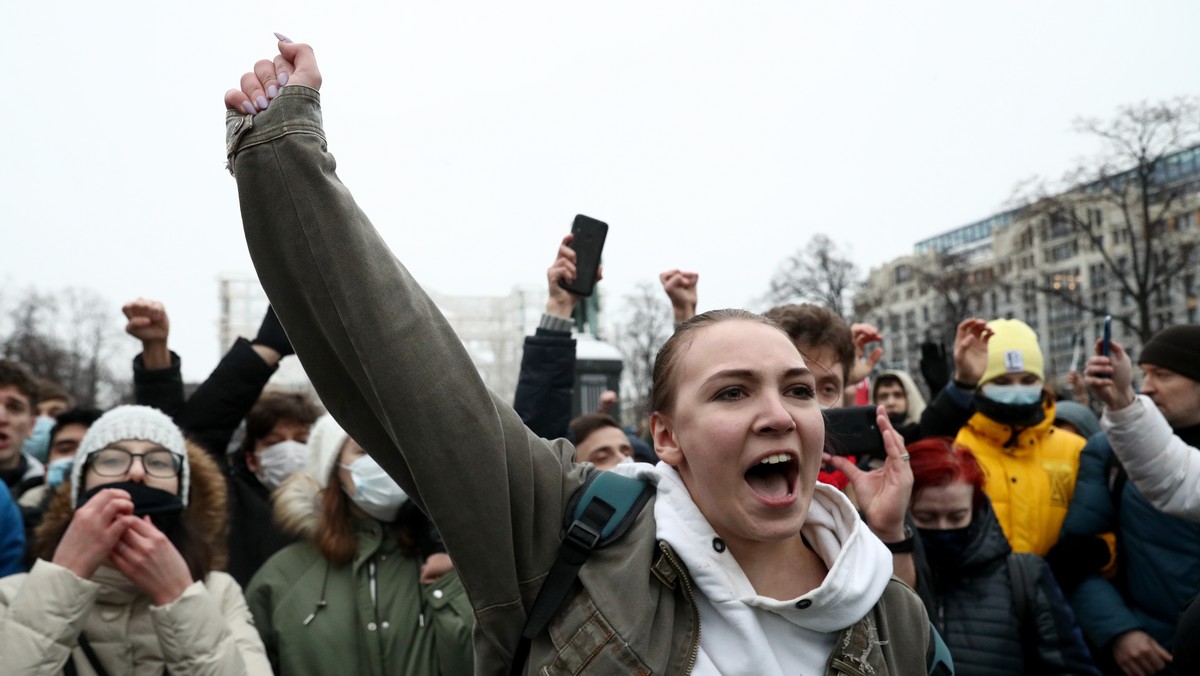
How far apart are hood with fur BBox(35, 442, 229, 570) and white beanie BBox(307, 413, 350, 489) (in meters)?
0.34

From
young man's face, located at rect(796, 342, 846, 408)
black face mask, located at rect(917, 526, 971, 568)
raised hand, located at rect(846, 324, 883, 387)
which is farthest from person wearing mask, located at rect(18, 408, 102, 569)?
raised hand, located at rect(846, 324, 883, 387)

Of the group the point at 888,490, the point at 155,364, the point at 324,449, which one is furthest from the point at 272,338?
the point at 888,490

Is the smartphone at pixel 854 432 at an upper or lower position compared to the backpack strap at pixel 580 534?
upper

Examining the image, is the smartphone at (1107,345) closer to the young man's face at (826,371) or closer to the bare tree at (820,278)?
the young man's face at (826,371)

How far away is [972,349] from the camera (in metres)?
4.13

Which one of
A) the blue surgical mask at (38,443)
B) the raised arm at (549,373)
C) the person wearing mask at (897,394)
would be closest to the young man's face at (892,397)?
the person wearing mask at (897,394)

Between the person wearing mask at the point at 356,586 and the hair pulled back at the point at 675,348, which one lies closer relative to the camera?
the hair pulled back at the point at 675,348

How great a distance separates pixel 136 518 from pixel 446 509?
64.1 inches

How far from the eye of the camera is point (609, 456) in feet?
14.5

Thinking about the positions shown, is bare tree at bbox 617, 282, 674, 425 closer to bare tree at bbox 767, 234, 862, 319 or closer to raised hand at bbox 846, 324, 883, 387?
bare tree at bbox 767, 234, 862, 319

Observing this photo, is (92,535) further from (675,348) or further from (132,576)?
(675,348)

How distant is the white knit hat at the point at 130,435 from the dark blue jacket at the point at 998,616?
2.54m

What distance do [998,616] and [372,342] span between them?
8.67 ft

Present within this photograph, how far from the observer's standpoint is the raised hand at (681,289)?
369cm
